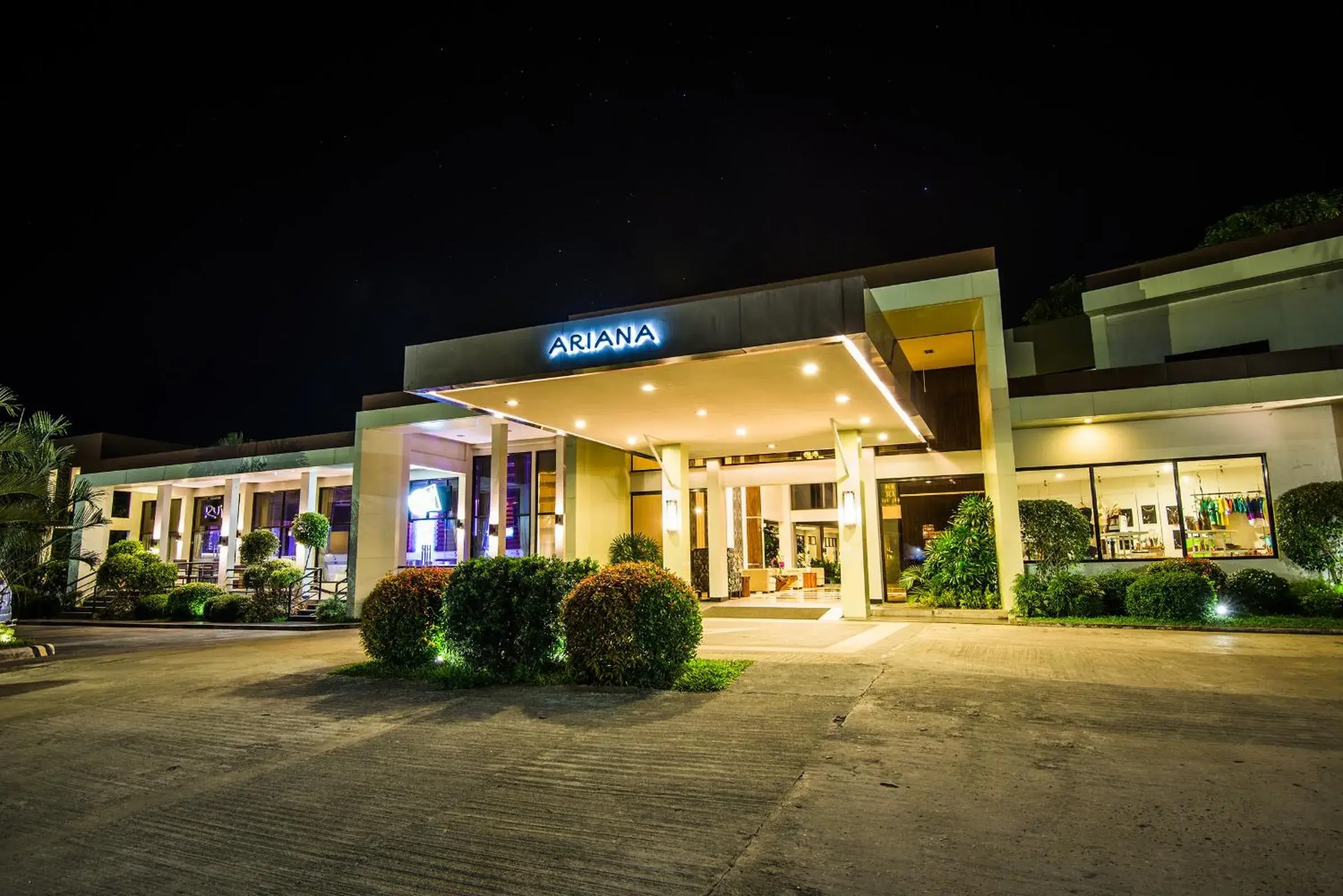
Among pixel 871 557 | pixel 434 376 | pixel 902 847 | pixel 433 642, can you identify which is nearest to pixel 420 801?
pixel 902 847

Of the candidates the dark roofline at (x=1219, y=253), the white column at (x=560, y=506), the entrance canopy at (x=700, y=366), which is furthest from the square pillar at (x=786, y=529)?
the entrance canopy at (x=700, y=366)

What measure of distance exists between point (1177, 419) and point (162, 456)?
29.6 metres

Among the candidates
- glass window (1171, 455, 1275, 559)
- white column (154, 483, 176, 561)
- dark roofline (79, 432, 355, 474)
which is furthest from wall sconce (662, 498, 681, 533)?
white column (154, 483, 176, 561)

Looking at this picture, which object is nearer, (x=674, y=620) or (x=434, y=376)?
(x=674, y=620)

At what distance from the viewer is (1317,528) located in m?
12.1

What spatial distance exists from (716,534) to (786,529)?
29.6 feet

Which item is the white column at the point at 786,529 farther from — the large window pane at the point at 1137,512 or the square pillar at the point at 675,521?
the large window pane at the point at 1137,512

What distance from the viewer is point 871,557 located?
16.2 m

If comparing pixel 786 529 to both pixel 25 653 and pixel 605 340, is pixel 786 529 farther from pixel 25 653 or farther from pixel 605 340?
pixel 25 653

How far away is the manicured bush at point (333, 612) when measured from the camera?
17.2 meters

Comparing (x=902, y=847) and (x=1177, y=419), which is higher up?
(x=1177, y=419)

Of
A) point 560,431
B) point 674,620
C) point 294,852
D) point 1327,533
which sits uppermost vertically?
point 560,431

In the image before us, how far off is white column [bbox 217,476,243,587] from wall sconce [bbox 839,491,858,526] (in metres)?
20.8

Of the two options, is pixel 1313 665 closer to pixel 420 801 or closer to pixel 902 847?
pixel 902 847
